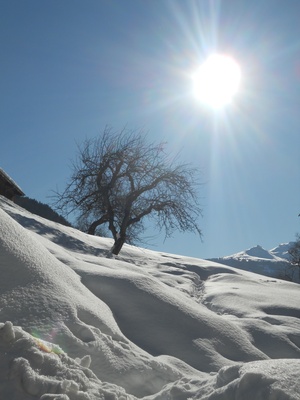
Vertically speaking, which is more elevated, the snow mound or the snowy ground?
the snowy ground

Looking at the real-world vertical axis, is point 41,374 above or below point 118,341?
below

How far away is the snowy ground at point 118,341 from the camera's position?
2.04m

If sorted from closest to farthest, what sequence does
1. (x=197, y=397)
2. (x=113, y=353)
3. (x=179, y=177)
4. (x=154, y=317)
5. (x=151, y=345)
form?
(x=197, y=397) < (x=113, y=353) < (x=151, y=345) < (x=154, y=317) < (x=179, y=177)

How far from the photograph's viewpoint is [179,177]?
1434 cm

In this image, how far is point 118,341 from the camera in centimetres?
303

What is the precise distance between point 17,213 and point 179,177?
6.98 meters

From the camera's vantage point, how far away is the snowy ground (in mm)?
2041

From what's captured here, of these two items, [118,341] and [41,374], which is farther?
[118,341]

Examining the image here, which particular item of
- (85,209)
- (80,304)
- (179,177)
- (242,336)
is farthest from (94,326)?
(85,209)

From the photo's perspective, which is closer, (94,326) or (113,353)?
(113,353)

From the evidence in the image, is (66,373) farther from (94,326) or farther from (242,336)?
(242,336)

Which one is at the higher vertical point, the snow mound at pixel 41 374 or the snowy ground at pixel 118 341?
the snowy ground at pixel 118 341

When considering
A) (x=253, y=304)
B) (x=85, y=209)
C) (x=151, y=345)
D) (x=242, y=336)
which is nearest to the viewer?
(x=151, y=345)

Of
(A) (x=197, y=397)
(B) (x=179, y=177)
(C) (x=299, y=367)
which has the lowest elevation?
(A) (x=197, y=397)
